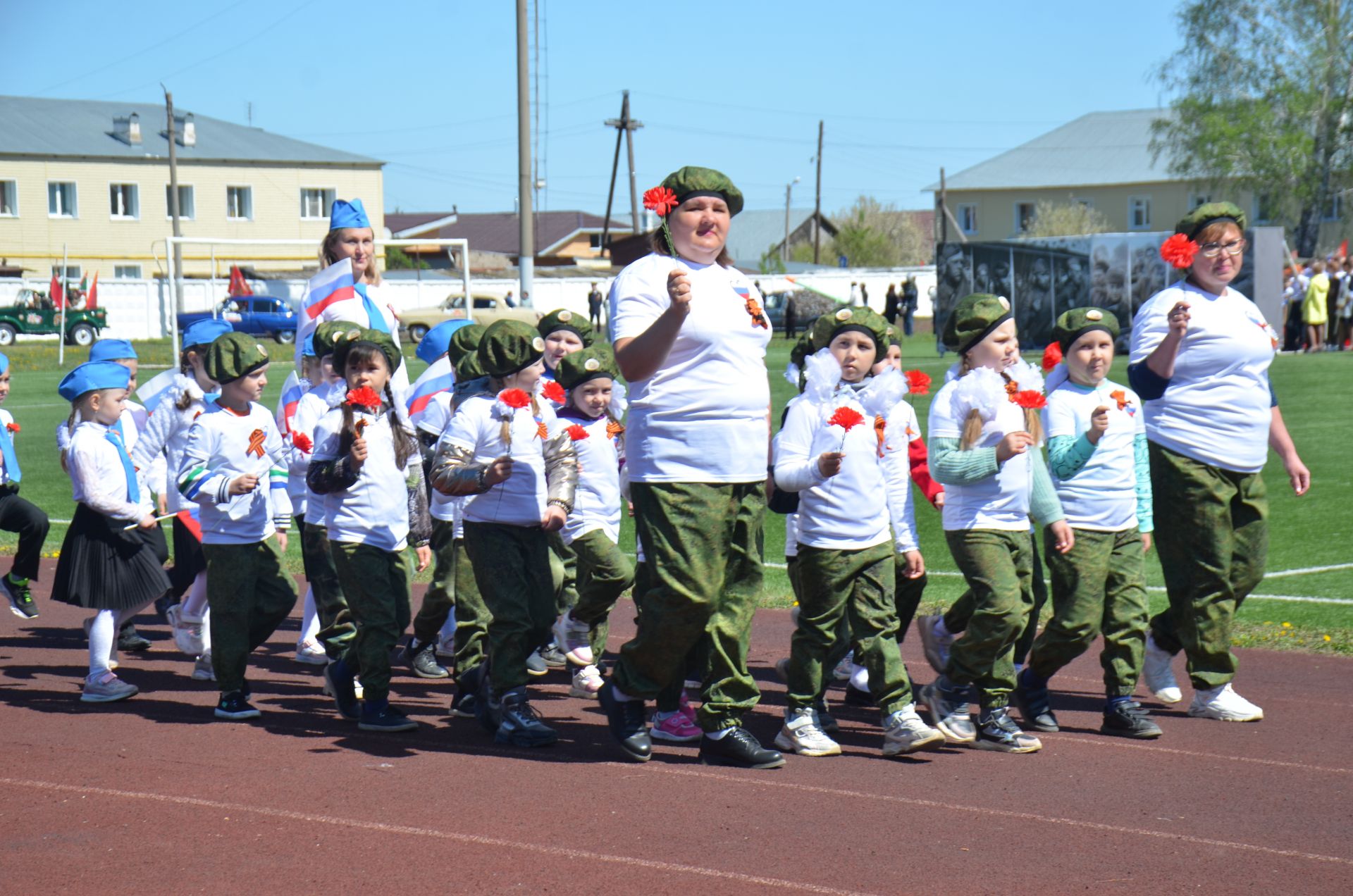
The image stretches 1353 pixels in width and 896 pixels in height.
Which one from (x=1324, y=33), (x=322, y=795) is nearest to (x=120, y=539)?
(x=322, y=795)

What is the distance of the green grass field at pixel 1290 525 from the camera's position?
8508 millimetres

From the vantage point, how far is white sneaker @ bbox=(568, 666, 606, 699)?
712cm

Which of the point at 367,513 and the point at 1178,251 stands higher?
the point at 1178,251

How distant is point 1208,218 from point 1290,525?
5965 millimetres

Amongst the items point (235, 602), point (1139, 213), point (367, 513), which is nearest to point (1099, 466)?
point (367, 513)

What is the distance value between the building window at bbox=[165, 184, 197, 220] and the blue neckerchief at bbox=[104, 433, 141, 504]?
63497 mm

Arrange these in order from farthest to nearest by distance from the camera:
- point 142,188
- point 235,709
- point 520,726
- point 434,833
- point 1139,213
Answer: point 1139,213
point 142,188
point 235,709
point 520,726
point 434,833

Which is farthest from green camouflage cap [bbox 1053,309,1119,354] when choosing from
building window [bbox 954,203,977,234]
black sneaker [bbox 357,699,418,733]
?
building window [bbox 954,203,977,234]

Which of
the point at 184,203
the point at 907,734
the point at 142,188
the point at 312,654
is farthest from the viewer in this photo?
the point at 184,203

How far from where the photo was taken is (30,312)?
4741 centimetres

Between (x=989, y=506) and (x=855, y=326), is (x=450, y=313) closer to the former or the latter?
(x=855, y=326)

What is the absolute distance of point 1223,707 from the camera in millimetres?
6449

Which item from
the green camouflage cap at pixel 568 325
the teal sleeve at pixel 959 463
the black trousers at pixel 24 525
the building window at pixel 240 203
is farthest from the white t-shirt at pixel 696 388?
the building window at pixel 240 203

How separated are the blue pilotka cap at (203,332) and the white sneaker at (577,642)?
8.09 ft
